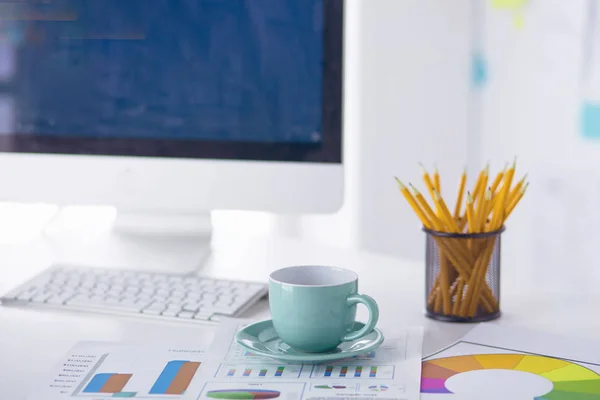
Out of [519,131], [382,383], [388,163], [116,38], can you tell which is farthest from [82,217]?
[519,131]

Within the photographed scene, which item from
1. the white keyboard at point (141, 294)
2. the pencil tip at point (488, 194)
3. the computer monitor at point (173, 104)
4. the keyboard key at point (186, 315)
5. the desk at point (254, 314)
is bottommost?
the desk at point (254, 314)

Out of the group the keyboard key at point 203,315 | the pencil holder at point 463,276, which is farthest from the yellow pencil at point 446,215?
the keyboard key at point 203,315

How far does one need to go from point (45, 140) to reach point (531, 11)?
1.30 metres

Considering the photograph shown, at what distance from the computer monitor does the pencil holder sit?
20 centimetres

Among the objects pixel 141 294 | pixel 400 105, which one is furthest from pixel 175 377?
pixel 400 105

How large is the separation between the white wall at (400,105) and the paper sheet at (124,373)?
1.32 meters

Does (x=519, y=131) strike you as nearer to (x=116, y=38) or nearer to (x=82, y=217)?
(x=82, y=217)

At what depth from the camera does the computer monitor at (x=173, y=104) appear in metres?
0.90

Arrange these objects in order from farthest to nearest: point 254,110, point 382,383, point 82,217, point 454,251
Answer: point 82,217 < point 254,110 < point 454,251 < point 382,383

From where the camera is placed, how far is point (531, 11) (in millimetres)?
1822

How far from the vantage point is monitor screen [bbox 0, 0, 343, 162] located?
89cm

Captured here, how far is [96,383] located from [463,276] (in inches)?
14.0

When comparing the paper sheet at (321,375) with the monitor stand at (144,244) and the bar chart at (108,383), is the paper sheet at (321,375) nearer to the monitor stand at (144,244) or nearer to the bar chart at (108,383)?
the bar chart at (108,383)

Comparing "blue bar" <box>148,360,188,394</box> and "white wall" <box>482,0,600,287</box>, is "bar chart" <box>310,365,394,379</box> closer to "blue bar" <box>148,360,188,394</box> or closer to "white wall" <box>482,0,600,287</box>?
"blue bar" <box>148,360,188,394</box>
